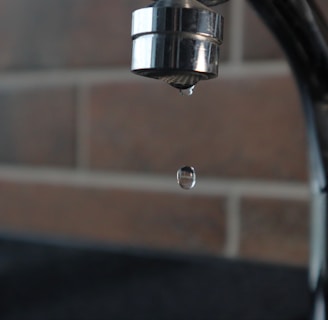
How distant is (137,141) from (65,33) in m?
0.15

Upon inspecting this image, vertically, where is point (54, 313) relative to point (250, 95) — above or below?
below

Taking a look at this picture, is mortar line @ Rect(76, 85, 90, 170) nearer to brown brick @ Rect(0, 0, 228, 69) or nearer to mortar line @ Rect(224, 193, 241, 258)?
brown brick @ Rect(0, 0, 228, 69)

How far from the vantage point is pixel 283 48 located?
1.02ft

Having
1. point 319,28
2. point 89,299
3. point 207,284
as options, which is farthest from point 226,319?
point 319,28

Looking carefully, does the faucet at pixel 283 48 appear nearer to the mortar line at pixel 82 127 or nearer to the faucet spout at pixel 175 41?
the faucet spout at pixel 175 41

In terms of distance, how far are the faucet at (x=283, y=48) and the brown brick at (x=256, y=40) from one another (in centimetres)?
20

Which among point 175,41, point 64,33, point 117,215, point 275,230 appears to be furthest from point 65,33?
point 175,41

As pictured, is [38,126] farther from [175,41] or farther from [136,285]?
[175,41]

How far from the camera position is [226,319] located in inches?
Answer: 21.1

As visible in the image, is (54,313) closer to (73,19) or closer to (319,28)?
(73,19)

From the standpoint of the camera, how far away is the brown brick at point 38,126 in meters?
0.66

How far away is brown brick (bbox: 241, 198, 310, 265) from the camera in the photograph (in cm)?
53

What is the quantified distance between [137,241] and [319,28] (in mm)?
373

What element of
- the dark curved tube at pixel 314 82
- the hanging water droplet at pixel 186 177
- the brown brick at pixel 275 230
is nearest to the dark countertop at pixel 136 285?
the brown brick at pixel 275 230
